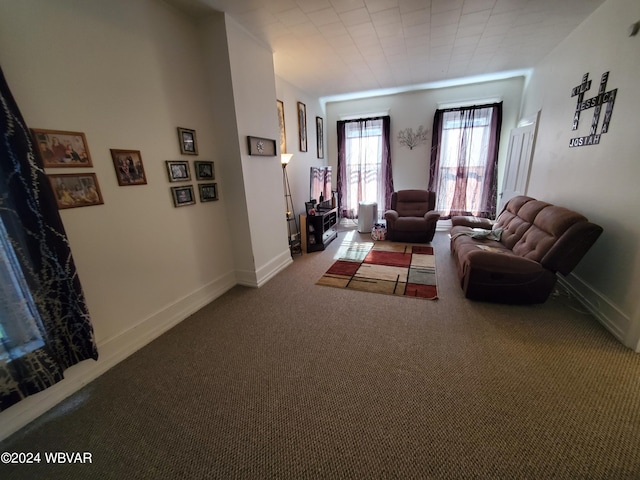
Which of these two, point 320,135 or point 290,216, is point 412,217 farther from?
point 320,135

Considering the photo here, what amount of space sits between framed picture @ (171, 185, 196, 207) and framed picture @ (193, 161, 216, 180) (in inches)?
6.4

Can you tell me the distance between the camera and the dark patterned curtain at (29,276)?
1.27 meters

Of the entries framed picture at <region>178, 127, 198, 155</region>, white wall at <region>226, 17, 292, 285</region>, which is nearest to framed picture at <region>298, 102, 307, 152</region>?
white wall at <region>226, 17, 292, 285</region>

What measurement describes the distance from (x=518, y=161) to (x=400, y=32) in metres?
2.82

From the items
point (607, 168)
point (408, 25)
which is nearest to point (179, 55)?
point (408, 25)

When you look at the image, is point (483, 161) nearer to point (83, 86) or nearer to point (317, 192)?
point (317, 192)

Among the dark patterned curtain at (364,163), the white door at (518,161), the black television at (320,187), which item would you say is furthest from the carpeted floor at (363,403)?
the dark patterned curtain at (364,163)

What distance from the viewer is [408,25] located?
2.54 meters

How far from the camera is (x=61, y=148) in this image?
5.00ft

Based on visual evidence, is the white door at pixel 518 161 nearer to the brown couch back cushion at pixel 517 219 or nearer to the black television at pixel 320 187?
the brown couch back cushion at pixel 517 219

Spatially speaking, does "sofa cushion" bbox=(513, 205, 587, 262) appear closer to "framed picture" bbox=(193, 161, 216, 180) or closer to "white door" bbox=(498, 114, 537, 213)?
"white door" bbox=(498, 114, 537, 213)

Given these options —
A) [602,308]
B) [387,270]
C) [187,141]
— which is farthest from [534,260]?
[187,141]

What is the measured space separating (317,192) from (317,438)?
364 cm

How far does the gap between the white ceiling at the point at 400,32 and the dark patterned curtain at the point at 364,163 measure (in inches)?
53.1
